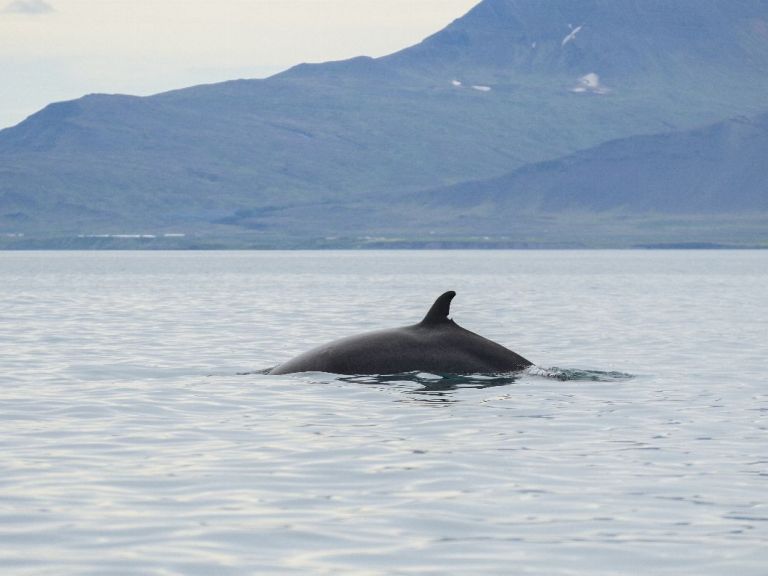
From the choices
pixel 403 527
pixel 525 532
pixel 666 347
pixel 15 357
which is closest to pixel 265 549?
pixel 403 527

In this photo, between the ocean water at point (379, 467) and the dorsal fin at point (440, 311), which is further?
the dorsal fin at point (440, 311)

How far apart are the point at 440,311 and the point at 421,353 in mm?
886

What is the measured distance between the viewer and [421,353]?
24.6 meters

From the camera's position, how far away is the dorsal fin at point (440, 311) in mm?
23703

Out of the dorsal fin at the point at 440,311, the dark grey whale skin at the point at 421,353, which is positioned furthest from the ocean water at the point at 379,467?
the dorsal fin at the point at 440,311

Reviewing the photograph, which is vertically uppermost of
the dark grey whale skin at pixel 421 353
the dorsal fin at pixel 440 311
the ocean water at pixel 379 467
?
the dorsal fin at pixel 440 311

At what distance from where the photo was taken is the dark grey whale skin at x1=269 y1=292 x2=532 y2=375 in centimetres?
2466

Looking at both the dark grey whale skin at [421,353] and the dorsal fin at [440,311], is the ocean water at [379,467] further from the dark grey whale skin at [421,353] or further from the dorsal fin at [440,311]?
the dorsal fin at [440,311]

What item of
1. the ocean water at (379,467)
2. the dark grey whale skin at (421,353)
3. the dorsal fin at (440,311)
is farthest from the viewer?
the dark grey whale skin at (421,353)

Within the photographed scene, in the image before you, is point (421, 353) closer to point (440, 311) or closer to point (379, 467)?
point (440, 311)

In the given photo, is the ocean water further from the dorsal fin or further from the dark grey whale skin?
the dorsal fin

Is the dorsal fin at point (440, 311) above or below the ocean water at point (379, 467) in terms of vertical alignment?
above

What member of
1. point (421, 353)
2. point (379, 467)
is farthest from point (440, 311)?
point (379, 467)

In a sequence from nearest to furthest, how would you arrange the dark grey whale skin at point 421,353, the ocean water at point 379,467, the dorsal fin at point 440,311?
1. the ocean water at point 379,467
2. the dorsal fin at point 440,311
3. the dark grey whale skin at point 421,353
